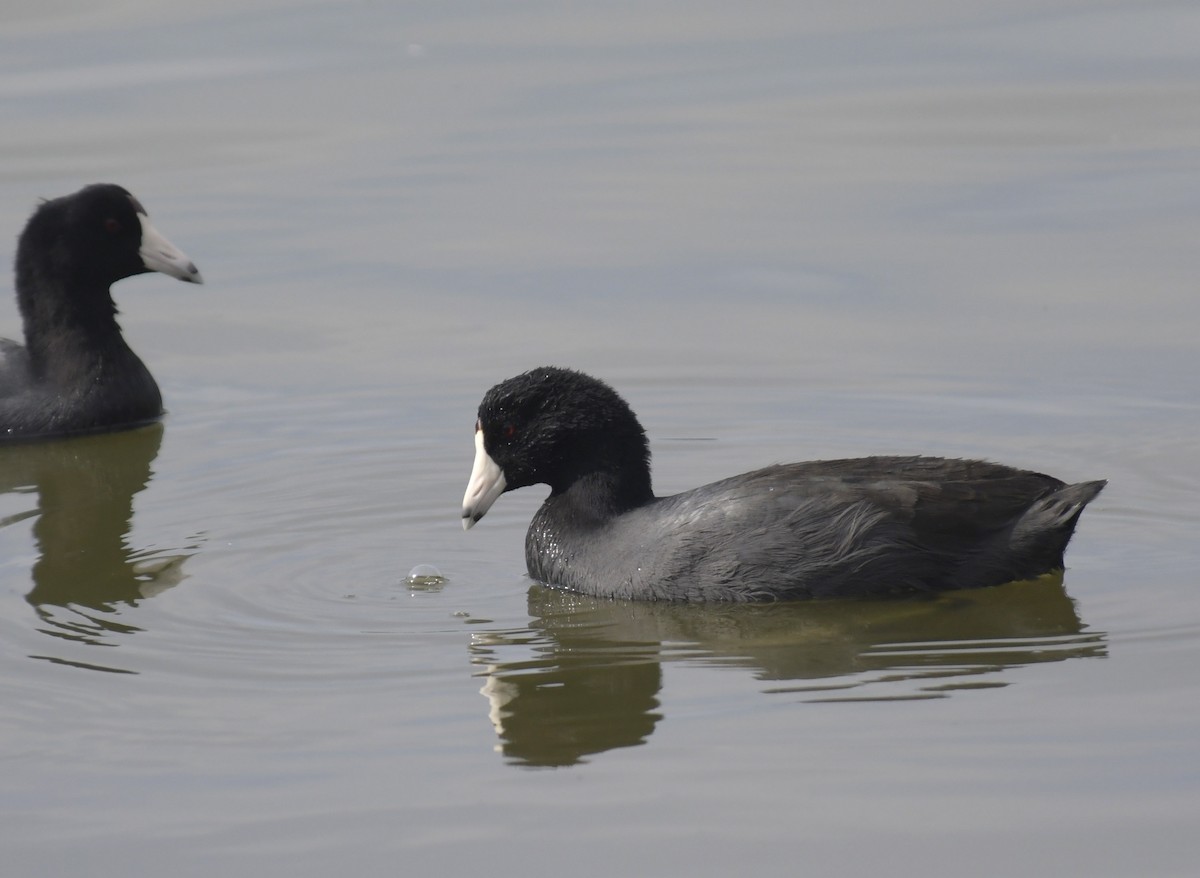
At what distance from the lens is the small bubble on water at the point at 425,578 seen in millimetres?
7336

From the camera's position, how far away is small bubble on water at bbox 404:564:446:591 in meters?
7.34

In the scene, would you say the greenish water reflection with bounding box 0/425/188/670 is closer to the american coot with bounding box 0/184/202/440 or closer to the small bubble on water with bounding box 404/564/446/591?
the american coot with bounding box 0/184/202/440

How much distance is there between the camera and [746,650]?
6.57 meters

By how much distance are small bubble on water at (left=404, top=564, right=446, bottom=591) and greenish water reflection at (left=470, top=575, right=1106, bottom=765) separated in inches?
12.9

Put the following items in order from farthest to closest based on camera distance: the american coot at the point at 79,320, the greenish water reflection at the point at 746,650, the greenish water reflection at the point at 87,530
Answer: the american coot at the point at 79,320 < the greenish water reflection at the point at 87,530 < the greenish water reflection at the point at 746,650

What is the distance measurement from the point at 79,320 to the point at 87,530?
252 cm

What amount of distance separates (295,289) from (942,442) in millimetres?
4475

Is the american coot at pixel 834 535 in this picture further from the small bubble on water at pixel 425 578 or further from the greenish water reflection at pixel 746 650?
the small bubble on water at pixel 425 578

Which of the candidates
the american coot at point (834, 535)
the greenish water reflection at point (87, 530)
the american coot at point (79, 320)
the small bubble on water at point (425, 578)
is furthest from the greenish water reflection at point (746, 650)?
the american coot at point (79, 320)

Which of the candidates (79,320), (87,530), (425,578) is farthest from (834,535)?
(79,320)

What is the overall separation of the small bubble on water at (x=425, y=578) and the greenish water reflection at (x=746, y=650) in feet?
1.08

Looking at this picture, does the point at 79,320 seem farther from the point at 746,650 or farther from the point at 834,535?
the point at 746,650

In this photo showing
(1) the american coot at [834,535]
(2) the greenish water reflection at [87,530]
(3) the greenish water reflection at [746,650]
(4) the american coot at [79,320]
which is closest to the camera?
(3) the greenish water reflection at [746,650]

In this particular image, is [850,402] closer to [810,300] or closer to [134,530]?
[810,300]
